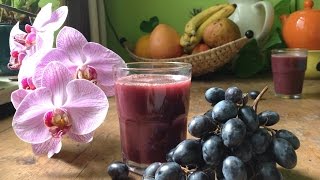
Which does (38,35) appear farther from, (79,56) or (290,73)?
(290,73)

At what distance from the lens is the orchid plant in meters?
0.58

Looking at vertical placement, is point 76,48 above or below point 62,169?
above

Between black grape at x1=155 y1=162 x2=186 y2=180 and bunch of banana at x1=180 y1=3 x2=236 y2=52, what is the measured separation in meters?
1.03

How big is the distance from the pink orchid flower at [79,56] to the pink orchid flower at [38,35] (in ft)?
0.11

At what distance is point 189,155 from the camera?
440 mm

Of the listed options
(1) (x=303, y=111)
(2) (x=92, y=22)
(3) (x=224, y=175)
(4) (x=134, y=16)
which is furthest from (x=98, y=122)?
(4) (x=134, y=16)

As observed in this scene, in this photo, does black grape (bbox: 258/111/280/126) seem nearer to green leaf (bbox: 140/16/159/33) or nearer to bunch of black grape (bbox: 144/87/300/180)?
bunch of black grape (bbox: 144/87/300/180)

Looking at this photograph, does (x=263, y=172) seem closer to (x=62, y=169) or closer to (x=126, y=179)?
(x=126, y=179)

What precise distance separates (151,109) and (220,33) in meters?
0.90

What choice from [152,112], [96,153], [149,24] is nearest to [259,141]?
[152,112]

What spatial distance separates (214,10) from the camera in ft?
5.10

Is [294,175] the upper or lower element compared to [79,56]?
lower

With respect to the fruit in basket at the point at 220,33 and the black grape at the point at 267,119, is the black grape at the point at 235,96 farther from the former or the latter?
the fruit in basket at the point at 220,33

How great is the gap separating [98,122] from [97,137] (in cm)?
16
